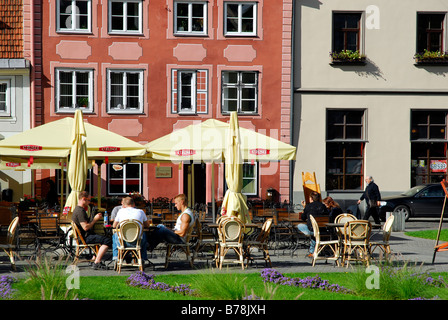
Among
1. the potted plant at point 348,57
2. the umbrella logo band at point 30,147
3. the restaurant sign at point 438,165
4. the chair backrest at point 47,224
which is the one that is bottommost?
the chair backrest at point 47,224

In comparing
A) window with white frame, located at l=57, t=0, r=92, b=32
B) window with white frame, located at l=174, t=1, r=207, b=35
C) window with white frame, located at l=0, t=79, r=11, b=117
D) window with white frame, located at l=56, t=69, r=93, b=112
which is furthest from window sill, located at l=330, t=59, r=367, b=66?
window with white frame, located at l=0, t=79, r=11, b=117

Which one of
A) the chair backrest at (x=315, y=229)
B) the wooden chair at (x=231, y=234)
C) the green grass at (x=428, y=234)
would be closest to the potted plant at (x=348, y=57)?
the green grass at (x=428, y=234)

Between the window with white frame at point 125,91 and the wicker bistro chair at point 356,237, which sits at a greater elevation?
the window with white frame at point 125,91

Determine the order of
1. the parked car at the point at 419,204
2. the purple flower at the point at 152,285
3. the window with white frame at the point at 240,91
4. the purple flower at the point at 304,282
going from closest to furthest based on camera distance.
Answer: the purple flower at the point at 152,285 → the purple flower at the point at 304,282 → the parked car at the point at 419,204 → the window with white frame at the point at 240,91

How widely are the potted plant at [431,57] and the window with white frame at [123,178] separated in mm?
11500

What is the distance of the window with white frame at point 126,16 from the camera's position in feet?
87.4

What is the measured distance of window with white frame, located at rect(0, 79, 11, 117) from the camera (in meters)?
26.2

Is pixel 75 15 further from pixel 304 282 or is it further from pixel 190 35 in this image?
pixel 304 282

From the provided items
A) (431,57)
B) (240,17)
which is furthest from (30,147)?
(431,57)

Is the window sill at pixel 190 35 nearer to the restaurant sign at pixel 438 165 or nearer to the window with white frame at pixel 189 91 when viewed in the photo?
the window with white frame at pixel 189 91

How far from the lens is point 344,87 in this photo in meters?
27.3

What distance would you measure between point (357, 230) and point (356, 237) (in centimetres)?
13

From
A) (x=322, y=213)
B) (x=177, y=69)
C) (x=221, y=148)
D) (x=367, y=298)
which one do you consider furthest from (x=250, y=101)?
(x=367, y=298)
